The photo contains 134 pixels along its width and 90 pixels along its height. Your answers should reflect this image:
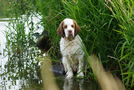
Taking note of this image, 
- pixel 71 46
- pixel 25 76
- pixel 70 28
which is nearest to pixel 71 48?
pixel 71 46

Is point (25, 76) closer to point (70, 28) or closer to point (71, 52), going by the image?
point (71, 52)

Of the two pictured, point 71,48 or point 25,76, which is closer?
point 71,48

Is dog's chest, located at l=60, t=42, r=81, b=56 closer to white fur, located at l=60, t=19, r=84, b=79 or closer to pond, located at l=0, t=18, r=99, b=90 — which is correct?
white fur, located at l=60, t=19, r=84, b=79

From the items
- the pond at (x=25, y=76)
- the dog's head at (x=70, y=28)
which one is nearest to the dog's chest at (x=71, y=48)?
the dog's head at (x=70, y=28)

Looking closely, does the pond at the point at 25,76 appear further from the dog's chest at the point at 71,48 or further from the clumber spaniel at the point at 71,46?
the dog's chest at the point at 71,48

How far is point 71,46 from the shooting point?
509 cm

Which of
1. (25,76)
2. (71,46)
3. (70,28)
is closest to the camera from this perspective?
(70,28)

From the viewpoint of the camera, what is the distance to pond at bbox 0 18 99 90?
15.4 ft

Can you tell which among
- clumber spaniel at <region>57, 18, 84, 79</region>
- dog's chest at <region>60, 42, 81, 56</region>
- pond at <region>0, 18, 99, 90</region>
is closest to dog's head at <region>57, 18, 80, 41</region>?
clumber spaniel at <region>57, 18, 84, 79</region>

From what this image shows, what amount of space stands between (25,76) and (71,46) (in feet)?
3.23

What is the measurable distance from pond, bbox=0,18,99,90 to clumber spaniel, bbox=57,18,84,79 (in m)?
0.24

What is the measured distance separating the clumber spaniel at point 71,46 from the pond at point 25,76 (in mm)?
240

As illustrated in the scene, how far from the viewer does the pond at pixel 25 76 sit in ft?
15.4

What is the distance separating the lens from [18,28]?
655 centimetres
